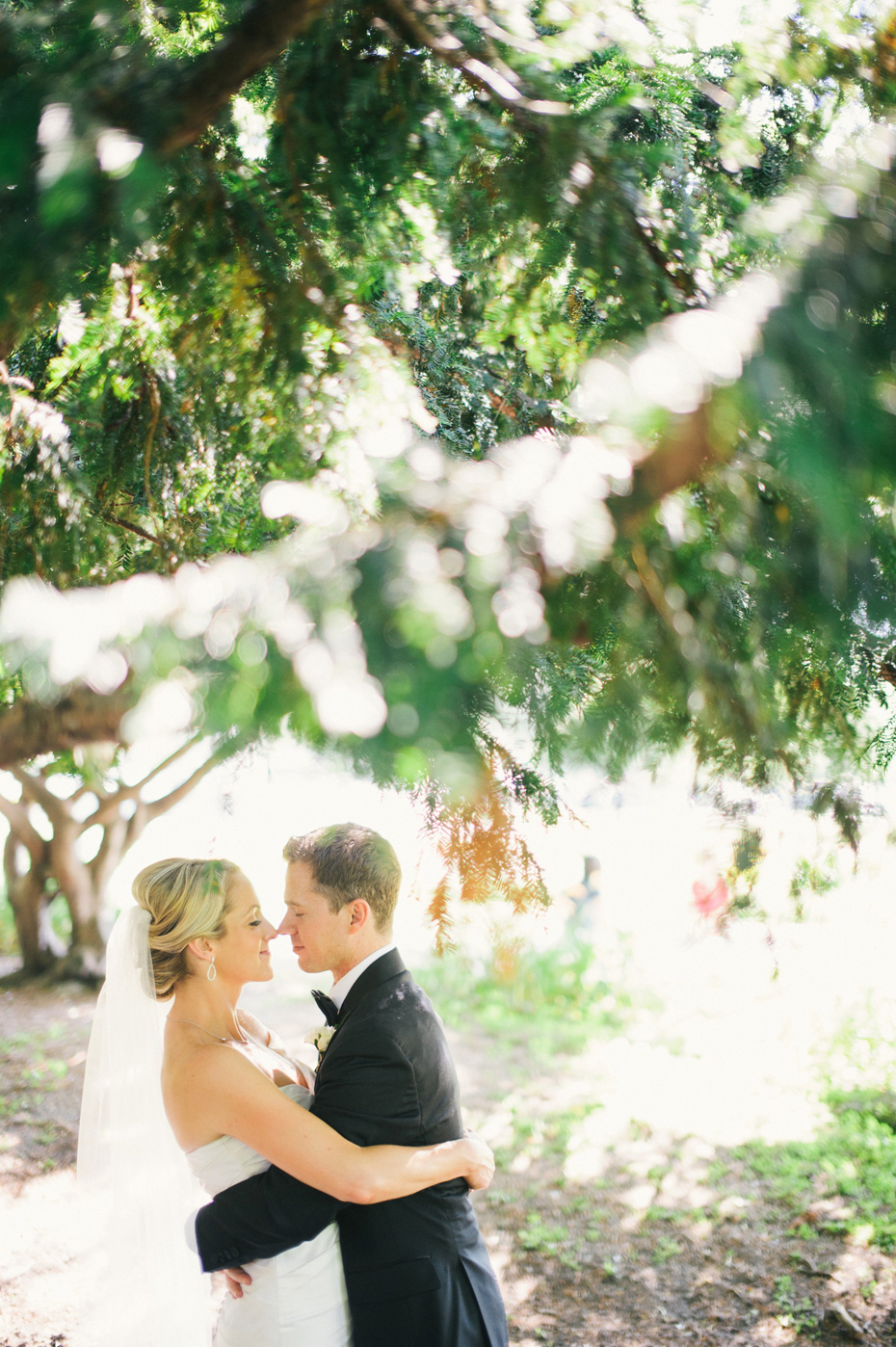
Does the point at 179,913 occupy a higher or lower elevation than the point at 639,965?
higher

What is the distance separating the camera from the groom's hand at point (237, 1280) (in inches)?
87.2

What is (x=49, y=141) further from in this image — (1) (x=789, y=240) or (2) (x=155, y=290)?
(2) (x=155, y=290)

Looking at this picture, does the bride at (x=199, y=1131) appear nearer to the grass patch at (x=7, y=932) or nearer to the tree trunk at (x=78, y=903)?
the tree trunk at (x=78, y=903)

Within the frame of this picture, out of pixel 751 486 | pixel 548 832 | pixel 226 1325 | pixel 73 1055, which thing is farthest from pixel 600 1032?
pixel 751 486

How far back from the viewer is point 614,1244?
5.01 meters

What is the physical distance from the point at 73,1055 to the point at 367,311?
6724 mm

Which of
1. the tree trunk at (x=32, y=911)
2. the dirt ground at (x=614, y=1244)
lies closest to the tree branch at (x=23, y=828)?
the tree trunk at (x=32, y=911)

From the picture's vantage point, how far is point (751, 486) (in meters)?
1.32

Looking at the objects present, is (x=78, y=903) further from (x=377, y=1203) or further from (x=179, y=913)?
(x=377, y=1203)

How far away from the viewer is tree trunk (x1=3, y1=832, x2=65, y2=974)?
9000 millimetres

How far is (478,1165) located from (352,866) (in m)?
0.77

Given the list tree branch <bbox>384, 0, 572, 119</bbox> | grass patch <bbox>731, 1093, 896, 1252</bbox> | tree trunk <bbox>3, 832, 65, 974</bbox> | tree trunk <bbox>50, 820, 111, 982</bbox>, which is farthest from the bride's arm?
tree trunk <bbox>3, 832, 65, 974</bbox>

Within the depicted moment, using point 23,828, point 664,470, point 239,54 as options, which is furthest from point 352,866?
point 23,828

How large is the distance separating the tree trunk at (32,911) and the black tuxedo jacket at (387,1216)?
305 inches
